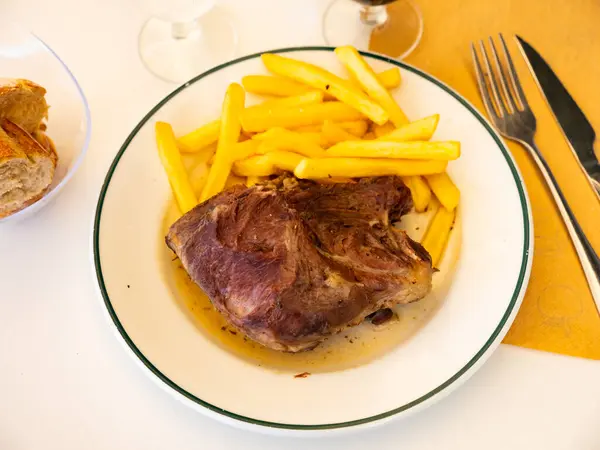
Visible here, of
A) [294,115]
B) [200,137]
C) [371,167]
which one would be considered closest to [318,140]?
[294,115]

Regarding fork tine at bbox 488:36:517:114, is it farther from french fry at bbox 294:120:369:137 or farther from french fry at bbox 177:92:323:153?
french fry at bbox 177:92:323:153

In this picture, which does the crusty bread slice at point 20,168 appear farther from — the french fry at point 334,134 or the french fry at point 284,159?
the french fry at point 334,134

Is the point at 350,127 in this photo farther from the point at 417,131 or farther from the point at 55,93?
the point at 55,93

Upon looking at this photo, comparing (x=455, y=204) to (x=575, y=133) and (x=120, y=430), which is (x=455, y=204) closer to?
(x=575, y=133)

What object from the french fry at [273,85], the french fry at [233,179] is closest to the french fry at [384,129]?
the french fry at [273,85]

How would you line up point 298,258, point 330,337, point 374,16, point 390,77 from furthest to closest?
point 374,16
point 390,77
point 330,337
point 298,258

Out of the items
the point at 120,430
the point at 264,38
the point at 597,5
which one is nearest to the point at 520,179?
the point at 597,5
